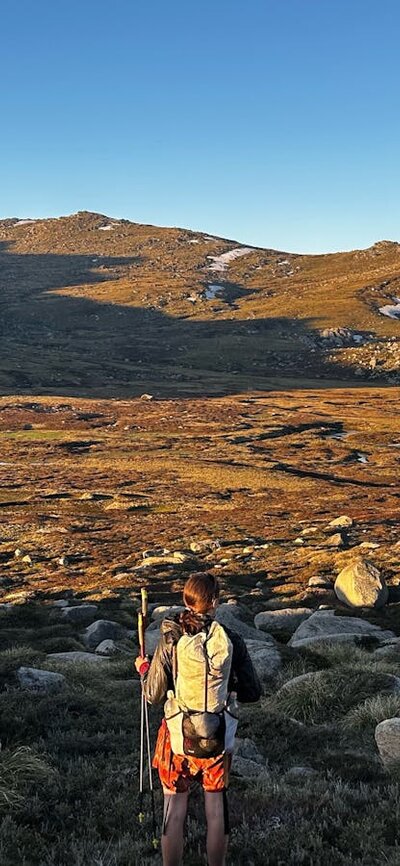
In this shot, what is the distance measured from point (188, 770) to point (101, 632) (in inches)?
577

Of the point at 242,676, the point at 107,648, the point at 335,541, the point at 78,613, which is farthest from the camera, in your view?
the point at 335,541

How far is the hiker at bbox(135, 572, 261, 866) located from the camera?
20.7 feet

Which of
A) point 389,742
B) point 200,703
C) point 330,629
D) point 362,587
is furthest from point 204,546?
point 200,703

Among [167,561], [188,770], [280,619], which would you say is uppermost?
[188,770]

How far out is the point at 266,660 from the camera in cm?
1578

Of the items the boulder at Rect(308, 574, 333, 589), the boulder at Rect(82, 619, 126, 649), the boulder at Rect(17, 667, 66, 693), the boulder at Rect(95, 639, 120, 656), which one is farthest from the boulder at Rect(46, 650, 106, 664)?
the boulder at Rect(308, 574, 333, 589)

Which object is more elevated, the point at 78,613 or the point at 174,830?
the point at 174,830

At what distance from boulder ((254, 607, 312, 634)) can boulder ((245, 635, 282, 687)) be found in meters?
4.38

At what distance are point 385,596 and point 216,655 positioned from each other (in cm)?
1950

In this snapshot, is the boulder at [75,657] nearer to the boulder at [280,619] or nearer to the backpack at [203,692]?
the boulder at [280,619]

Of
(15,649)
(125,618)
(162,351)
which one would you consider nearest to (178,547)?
(125,618)

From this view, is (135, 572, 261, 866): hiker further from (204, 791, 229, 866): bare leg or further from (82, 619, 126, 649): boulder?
(82, 619, 126, 649): boulder

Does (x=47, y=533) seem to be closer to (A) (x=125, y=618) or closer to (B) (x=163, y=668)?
(A) (x=125, y=618)

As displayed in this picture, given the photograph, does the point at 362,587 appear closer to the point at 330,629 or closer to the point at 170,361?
the point at 330,629
